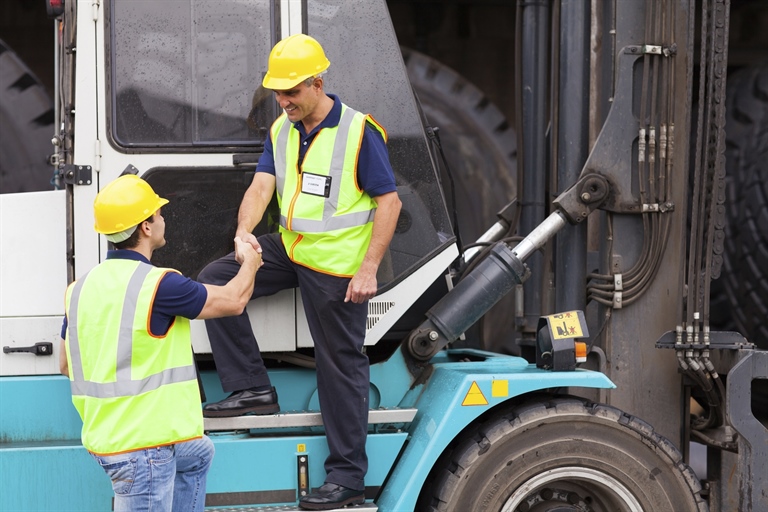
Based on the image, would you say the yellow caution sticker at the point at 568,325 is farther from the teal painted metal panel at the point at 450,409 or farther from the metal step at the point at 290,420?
the metal step at the point at 290,420

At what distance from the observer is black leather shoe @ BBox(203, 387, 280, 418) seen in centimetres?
348

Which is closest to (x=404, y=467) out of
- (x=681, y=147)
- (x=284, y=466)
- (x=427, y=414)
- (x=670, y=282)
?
(x=427, y=414)

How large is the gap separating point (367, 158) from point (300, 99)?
31 cm

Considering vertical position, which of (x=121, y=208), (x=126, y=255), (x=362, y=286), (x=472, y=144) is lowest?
(x=362, y=286)

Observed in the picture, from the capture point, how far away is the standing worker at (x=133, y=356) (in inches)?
111

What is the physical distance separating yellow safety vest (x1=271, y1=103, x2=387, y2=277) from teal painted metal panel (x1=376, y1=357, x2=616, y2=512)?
597 millimetres

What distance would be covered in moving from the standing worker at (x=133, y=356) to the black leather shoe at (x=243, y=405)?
19.7 inches

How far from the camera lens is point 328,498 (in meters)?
3.41

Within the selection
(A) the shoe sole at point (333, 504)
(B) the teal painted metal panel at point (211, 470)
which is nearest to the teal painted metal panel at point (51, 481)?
(B) the teal painted metal panel at point (211, 470)

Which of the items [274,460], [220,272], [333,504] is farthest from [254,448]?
[220,272]

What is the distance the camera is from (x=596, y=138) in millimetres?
4102

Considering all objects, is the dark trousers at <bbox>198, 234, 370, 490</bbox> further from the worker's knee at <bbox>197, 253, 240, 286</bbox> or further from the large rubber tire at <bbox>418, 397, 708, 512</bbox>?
the large rubber tire at <bbox>418, 397, 708, 512</bbox>

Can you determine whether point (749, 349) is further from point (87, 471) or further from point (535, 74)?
point (87, 471)

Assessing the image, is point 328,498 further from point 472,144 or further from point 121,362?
point 472,144
